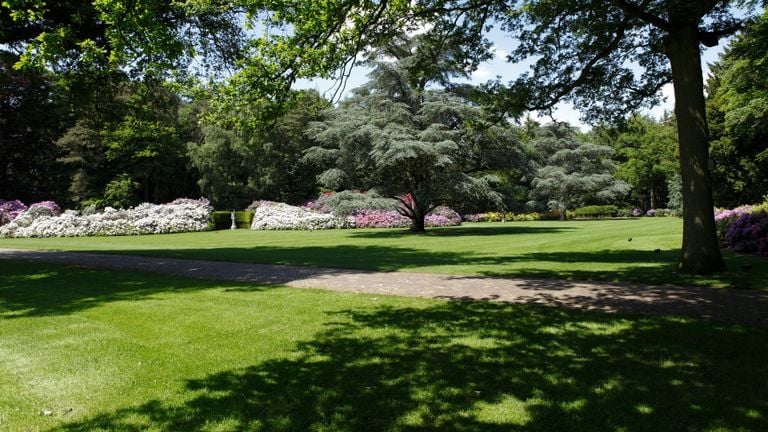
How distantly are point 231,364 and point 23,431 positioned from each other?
1659mm

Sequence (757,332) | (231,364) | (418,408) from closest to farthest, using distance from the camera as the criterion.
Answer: (418,408) → (231,364) → (757,332)

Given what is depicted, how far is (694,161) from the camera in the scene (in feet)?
30.9

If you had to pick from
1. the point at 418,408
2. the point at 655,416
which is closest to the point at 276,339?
the point at 418,408

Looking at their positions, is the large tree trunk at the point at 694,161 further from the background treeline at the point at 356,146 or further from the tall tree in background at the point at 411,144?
the tall tree in background at the point at 411,144

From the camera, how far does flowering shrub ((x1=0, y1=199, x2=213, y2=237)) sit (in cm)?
2781

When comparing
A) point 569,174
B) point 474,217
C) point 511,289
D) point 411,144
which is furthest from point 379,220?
point 511,289

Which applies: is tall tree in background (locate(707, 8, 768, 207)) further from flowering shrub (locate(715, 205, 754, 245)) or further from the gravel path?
the gravel path

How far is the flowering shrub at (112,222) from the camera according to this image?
2781cm

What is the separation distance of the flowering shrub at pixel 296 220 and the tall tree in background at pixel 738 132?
67.4 feet

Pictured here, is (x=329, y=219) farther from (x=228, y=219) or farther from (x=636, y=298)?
(x=636, y=298)

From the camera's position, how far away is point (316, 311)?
22.8 ft

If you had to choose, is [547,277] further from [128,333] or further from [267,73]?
[128,333]

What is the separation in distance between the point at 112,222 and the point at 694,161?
29091 mm

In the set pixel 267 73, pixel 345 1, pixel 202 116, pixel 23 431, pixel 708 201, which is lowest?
pixel 23 431
